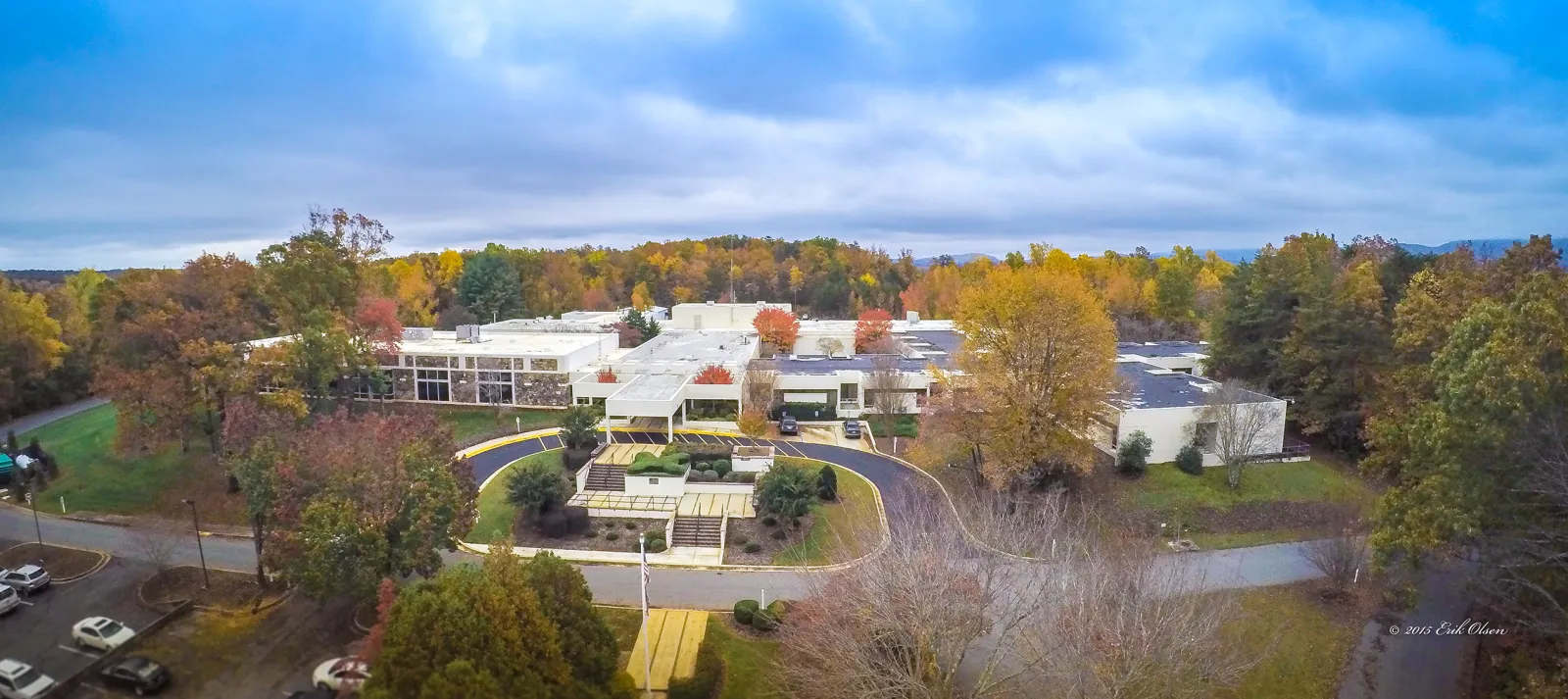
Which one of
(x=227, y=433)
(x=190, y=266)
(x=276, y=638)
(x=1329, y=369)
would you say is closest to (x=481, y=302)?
(x=190, y=266)

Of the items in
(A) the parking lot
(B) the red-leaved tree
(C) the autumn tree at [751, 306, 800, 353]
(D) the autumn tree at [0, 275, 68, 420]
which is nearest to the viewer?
(A) the parking lot

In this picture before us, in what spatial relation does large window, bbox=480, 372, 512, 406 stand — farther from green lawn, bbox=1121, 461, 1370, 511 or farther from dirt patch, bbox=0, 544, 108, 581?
green lawn, bbox=1121, 461, 1370, 511

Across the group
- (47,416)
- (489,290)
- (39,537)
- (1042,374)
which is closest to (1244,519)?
(1042,374)

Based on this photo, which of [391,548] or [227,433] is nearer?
[391,548]

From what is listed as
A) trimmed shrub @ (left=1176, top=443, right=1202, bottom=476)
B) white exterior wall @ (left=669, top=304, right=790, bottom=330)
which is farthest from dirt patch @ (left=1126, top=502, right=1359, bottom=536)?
white exterior wall @ (left=669, top=304, right=790, bottom=330)

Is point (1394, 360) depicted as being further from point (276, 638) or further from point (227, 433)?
point (227, 433)

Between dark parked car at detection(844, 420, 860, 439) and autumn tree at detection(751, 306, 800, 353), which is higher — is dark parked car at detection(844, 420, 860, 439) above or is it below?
below

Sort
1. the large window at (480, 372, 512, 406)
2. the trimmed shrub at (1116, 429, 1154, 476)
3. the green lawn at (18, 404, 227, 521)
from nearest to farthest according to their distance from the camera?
1. the green lawn at (18, 404, 227, 521)
2. the trimmed shrub at (1116, 429, 1154, 476)
3. the large window at (480, 372, 512, 406)

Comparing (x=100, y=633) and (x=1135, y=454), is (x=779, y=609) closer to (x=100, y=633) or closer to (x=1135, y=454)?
(x=100, y=633)
